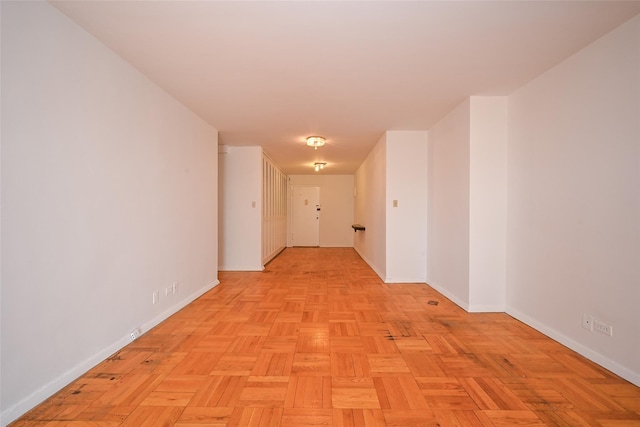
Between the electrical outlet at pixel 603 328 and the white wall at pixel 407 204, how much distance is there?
244 centimetres

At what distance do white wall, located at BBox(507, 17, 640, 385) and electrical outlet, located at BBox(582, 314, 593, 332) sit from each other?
33mm

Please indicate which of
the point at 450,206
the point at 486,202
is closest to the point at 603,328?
the point at 486,202

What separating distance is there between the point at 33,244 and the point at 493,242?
3836mm

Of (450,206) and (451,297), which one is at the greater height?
(450,206)

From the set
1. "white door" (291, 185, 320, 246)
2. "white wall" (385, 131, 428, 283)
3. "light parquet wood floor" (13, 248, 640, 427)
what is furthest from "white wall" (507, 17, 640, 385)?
"white door" (291, 185, 320, 246)

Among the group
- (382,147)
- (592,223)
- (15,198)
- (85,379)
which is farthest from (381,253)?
(15,198)

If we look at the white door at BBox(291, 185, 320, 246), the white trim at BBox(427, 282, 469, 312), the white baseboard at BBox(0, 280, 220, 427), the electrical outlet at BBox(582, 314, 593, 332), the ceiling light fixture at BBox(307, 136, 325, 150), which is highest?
the ceiling light fixture at BBox(307, 136, 325, 150)

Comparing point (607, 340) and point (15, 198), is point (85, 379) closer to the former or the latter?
point (15, 198)

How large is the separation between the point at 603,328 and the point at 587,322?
13cm

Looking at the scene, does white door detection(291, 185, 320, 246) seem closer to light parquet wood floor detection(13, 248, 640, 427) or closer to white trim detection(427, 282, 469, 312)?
white trim detection(427, 282, 469, 312)

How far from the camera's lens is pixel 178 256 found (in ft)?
10.6

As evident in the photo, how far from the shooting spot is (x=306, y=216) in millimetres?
9227

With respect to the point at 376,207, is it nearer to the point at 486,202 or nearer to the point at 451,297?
the point at 451,297

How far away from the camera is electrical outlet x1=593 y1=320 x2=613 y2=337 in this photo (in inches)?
78.5
